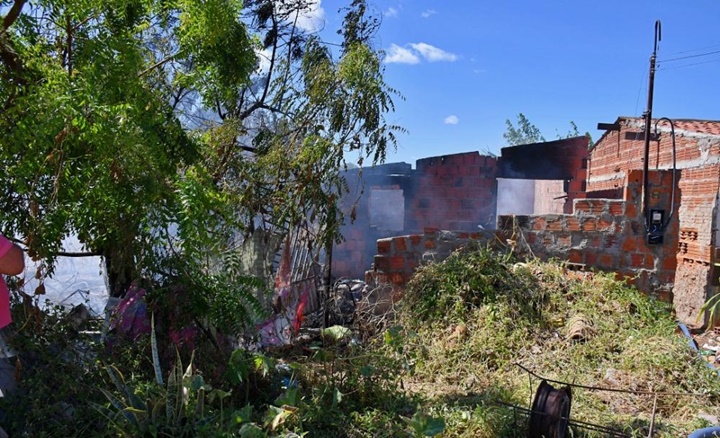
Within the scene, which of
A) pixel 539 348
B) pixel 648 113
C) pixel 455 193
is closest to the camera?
pixel 539 348

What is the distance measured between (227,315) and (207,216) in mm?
742

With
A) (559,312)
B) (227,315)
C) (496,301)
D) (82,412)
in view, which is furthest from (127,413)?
(559,312)

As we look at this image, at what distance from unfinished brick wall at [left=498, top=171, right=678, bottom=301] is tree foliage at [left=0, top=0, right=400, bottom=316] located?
229 cm

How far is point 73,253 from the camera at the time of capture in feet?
14.5

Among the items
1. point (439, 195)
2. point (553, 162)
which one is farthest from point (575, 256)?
point (553, 162)

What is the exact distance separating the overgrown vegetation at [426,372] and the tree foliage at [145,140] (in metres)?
0.63

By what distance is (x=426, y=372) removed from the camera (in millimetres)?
5012

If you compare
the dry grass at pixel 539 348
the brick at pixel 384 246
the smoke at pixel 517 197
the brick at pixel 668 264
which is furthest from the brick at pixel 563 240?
the smoke at pixel 517 197

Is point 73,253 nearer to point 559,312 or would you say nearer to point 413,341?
point 413,341

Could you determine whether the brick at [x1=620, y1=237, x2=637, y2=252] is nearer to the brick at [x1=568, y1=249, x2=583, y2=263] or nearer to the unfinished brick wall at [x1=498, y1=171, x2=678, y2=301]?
the unfinished brick wall at [x1=498, y1=171, x2=678, y2=301]

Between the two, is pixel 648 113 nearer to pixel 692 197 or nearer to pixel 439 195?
pixel 692 197

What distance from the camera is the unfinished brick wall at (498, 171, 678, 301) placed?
6.31 m

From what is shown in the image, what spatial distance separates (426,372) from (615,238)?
115 inches

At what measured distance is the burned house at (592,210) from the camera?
6348mm
